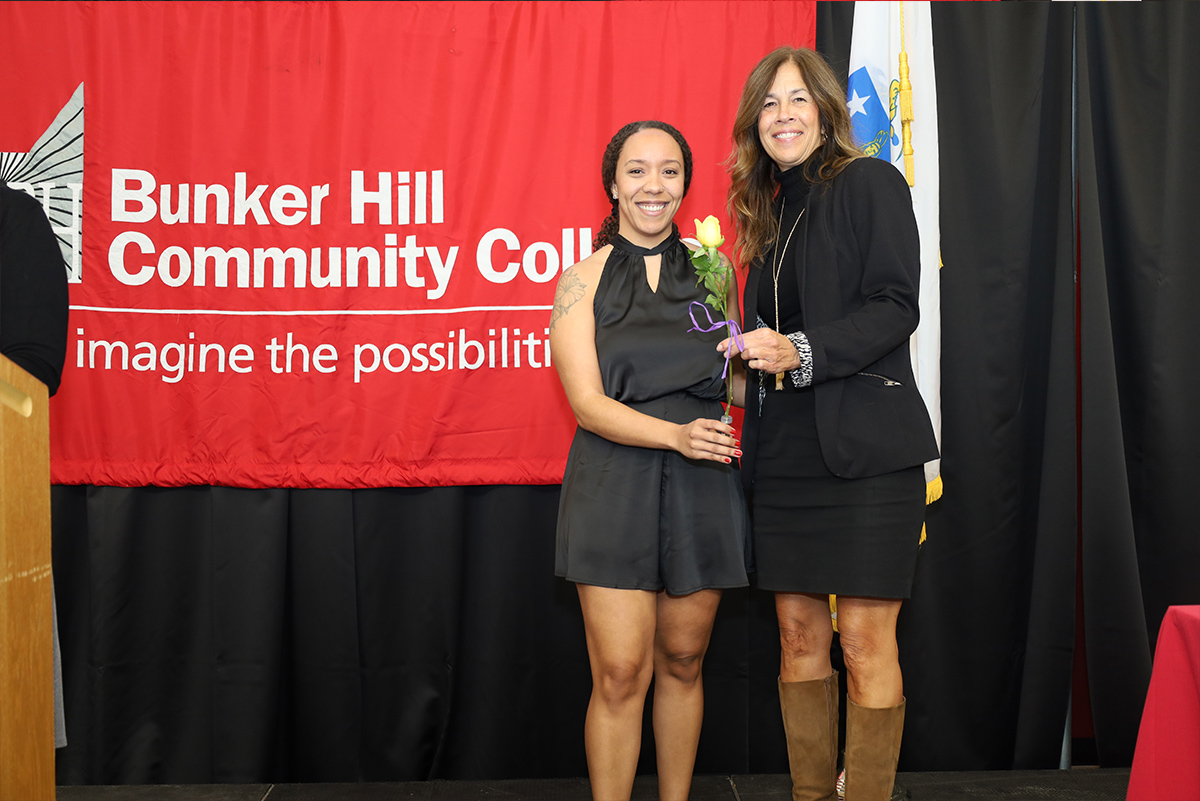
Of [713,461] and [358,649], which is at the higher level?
[713,461]

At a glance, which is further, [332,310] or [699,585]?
[332,310]

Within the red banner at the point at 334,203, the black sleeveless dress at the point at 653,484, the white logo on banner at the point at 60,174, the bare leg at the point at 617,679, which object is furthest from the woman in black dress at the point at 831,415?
the white logo on banner at the point at 60,174

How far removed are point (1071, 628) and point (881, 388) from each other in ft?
4.73

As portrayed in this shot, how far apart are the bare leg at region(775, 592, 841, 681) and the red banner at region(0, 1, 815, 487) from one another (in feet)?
3.17

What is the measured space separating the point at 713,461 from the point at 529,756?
4.57ft

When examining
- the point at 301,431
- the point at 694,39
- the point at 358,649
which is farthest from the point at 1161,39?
the point at 358,649

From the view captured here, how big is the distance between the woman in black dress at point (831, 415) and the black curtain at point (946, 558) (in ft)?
2.86

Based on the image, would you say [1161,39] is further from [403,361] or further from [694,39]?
[403,361]

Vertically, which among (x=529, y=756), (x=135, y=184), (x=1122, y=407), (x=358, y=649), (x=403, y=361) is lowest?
(x=529, y=756)

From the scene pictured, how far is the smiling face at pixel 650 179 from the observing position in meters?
2.03

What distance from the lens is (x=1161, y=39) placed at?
2.79 meters

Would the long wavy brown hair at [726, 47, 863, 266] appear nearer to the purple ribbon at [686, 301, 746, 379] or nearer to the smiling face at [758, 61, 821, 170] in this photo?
the smiling face at [758, 61, 821, 170]

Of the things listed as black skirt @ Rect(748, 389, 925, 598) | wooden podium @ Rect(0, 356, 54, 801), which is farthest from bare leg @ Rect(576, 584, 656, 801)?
wooden podium @ Rect(0, 356, 54, 801)

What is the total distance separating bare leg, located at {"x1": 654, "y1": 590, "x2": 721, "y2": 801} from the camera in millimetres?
2031
